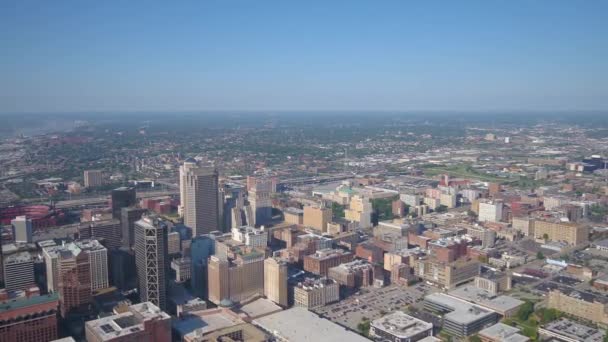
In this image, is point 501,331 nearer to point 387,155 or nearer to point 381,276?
point 381,276

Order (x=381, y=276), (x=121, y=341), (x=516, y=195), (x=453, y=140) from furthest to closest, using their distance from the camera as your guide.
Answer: (x=453, y=140), (x=516, y=195), (x=381, y=276), (x=121, y=341)

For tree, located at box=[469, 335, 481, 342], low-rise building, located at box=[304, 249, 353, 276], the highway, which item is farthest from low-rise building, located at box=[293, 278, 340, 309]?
the highway

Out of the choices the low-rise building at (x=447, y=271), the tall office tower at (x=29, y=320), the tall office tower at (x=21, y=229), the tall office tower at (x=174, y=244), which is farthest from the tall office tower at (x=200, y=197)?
the low-rise building at (x=447, y=271)

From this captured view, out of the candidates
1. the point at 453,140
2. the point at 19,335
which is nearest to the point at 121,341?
the point at 19,335

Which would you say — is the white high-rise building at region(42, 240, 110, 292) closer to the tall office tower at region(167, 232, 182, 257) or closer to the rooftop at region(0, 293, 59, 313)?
the rooftop at region(0, 293, 59, 313)

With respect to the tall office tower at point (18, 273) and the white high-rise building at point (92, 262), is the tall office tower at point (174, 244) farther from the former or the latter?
the tall office tower at point (18, 273)
